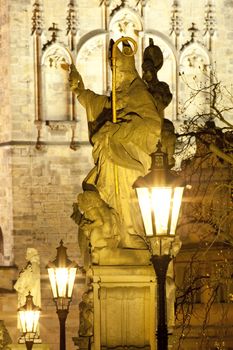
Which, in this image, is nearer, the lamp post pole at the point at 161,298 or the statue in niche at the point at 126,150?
the lamp post pole at the point at 161,298

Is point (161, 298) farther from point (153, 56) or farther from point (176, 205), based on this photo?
point (153, 56)

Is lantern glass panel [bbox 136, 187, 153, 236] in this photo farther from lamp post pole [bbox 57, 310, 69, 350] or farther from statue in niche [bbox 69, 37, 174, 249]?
lamp post pole [bbox 57, 310, 69, 350]

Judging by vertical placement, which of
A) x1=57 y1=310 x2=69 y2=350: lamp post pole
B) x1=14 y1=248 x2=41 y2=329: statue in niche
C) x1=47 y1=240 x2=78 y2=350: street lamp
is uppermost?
x1=14 y1=248 x2=41 y2=329: statue in niche

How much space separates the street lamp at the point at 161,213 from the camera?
12.6 m

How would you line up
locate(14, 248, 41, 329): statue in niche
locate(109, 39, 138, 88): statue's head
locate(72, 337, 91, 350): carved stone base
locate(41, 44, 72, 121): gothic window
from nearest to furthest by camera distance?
locate(72, 337, 91, 350): carved stone base, locate(109, 39, 138, 88): statue's head, locate(14, 248, 41, 329): statue in niche, locate(41, 44, 72, 121): gothic window

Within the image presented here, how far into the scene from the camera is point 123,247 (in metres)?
15.3

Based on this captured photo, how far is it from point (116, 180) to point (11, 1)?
28707mm

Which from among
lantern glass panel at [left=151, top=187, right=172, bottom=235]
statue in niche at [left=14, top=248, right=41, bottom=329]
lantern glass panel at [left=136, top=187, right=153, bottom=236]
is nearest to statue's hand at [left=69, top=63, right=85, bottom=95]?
lantern glass panel at [left=136, top=187, right=153, bottom=236]

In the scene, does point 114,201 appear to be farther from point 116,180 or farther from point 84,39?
point 84,39

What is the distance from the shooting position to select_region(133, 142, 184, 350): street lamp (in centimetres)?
1259

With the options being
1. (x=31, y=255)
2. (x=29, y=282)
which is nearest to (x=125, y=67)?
(x=29, y=282)

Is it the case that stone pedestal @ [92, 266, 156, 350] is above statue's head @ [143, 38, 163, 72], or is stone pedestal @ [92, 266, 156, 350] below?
below

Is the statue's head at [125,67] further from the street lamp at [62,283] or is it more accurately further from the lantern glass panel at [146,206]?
the street lamp at [62,283]

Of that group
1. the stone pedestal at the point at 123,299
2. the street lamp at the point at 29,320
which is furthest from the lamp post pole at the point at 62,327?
the stone pedestal at the point at 123,299
